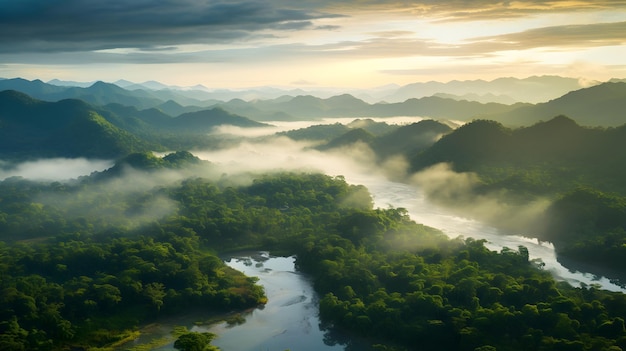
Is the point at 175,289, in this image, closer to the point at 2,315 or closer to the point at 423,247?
the point at 2,315

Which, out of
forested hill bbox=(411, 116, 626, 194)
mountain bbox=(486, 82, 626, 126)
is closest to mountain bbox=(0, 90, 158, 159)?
forested hill bbox=(411, 116, 626, 194)

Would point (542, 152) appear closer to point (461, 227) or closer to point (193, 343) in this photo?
point (461, 227)

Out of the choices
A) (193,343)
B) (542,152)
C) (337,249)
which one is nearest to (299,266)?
(337,249)

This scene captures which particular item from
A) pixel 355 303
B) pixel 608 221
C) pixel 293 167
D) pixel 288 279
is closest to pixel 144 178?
pixel 293 167

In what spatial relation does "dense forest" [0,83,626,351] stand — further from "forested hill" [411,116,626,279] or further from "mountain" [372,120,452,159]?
"mountain" [372,120,452,159]

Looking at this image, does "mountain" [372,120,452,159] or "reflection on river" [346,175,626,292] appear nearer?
"reflection on river" [346,175,626,292]

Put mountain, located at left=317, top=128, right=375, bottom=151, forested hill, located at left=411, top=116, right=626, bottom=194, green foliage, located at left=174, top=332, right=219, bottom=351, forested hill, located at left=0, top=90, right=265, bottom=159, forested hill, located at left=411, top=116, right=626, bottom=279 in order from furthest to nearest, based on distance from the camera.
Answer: mountain, located at left=317, top=128, right=375, bottom=151 → forested hill, located at left=0, top=90, right=265, bottom=159 → forested hill, located at left=411, top=116, right=626, bottom=194 → forested hill, located at left=411, top=116, right=626, bottom=279 → green foliage, located at left=174, top=332, right=219, bottom=351

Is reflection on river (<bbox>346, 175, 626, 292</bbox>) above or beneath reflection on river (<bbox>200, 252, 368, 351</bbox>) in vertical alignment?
beneath
